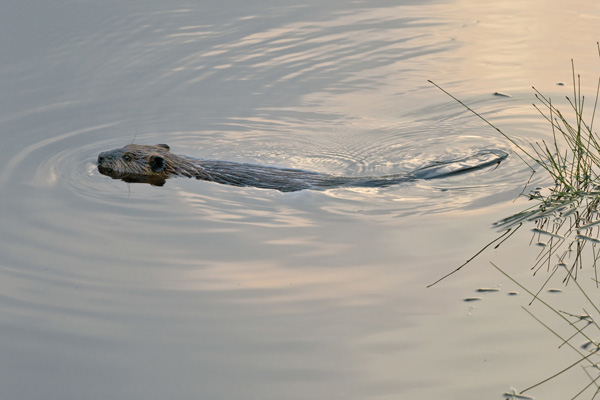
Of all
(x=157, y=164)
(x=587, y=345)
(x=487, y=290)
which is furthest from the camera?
(x=157, y=164)

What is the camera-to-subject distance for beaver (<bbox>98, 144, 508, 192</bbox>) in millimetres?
6688

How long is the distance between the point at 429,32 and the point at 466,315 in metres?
6.63

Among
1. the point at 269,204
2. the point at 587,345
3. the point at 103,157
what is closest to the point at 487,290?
the point at 587,345

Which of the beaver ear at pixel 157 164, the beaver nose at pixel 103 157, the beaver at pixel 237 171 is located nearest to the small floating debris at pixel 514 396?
the beaver at pixel 237 171

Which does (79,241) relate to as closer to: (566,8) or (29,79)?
(29,79)

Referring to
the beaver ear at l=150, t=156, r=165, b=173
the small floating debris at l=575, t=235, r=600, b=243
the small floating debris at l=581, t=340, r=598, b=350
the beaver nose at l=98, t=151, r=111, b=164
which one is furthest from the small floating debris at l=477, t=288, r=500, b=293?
the beaver nose at l=98, t=151, r=111, b=164

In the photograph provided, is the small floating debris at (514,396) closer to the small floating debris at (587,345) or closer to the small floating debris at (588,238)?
the small floating debris at (587,345)

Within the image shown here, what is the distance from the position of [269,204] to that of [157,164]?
4.39ft

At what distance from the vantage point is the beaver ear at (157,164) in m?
7.02

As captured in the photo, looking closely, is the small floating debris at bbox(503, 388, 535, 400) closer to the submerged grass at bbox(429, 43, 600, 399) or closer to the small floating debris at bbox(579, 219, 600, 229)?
the submerged grass at bbox(429, 43, 600, 399)

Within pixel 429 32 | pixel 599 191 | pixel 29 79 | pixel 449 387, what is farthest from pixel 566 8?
pixel 449 387

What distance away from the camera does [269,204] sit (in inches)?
249

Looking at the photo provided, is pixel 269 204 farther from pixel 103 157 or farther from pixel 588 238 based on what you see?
pixel 588 238

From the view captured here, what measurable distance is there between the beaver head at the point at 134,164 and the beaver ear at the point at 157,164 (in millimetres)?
18
